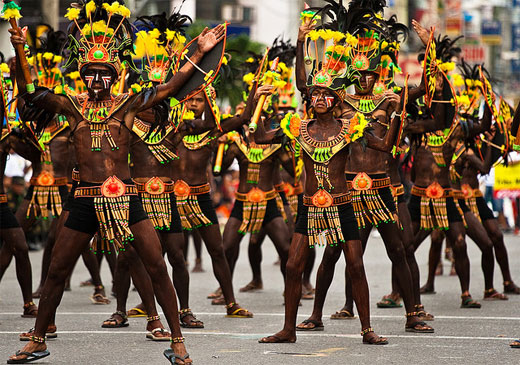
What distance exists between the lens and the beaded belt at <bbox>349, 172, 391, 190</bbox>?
1030 cm

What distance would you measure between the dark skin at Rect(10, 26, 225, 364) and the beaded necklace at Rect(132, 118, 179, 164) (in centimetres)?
190

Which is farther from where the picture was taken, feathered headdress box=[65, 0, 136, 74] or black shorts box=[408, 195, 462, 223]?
black shorts box=[408, 195, 462, 223]

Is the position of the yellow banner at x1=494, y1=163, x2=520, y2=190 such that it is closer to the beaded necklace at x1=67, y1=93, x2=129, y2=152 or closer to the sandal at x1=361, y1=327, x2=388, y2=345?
the sandal at x1=361, y1=327, x2=388, y2=345

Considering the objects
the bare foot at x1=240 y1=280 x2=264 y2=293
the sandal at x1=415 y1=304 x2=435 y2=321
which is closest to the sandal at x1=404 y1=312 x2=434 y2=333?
the sandal at x1=415 y1=304 x2=435 y2=321

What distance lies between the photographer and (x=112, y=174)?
8.40m

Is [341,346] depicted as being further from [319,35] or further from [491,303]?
[491,303]

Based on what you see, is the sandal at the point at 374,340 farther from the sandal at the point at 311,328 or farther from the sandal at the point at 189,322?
the sandal at the point at 189,322

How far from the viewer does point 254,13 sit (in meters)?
52.2

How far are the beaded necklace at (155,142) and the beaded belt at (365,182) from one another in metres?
1.83

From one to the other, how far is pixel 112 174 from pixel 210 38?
1.35m

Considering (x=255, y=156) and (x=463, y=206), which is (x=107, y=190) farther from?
(x=463, y=206)

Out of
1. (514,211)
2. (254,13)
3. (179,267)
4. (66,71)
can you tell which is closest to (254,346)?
(179,267)

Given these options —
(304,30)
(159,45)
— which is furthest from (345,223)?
(159,45)

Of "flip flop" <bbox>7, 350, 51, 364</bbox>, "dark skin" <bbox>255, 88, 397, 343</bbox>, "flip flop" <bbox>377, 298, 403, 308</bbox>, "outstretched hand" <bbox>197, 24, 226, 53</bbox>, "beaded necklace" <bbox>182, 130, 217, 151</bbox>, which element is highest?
"outstretched hand" <bbox>197, 24, 226, 53</bbox>
